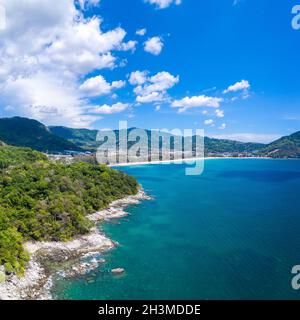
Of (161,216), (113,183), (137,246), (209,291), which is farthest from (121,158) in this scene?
(209,291)

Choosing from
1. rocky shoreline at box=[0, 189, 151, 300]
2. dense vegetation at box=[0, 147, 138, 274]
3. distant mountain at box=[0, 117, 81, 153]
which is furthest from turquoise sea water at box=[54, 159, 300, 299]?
distant mountain at box=[0, 117, 81, 153]

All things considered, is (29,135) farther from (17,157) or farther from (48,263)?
(48,263)

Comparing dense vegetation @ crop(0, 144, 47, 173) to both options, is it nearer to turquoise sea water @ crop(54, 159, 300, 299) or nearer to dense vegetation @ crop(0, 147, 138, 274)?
dense vegetation @ crop(0, 147, 138, 274)

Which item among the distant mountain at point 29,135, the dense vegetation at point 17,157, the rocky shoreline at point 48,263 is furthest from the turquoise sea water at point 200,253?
the distant mountain at point 29,135

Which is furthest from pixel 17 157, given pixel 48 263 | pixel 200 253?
pixel 200 253
